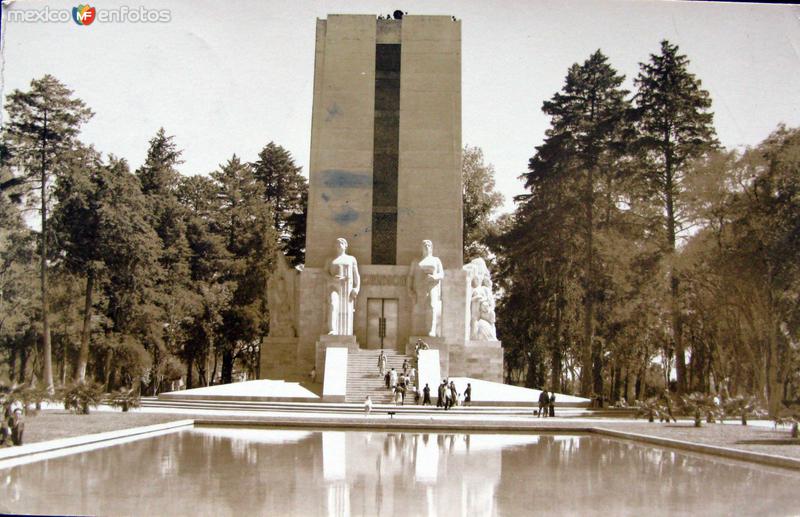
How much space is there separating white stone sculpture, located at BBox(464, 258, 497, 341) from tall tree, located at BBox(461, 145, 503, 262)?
1226 cm

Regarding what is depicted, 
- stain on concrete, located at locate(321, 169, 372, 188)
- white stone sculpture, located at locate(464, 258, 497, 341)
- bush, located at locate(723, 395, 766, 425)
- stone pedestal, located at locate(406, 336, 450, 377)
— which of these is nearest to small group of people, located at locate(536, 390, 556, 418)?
bush, located at locate(723, 395, 766, 425)

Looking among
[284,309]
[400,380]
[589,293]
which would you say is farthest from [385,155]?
[589,293]

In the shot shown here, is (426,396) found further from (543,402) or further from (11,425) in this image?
(11,425)

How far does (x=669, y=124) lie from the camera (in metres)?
37.1

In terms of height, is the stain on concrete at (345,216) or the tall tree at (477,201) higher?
the tall tree at (477,201)

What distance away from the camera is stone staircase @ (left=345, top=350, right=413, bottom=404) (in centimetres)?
2684

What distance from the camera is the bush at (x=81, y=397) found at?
21203 millimetres

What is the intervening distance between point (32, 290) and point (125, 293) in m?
5.97

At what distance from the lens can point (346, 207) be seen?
108 ft

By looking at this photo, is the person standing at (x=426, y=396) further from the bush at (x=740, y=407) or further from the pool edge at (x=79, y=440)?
the pool edge at (x=79, y=440)

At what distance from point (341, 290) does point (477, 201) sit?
1838cm

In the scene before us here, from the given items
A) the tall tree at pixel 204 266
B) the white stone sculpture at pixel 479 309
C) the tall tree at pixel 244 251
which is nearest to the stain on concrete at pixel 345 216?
the white stone sculpture at pixel 479 309

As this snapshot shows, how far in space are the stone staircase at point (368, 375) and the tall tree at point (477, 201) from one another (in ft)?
55.8

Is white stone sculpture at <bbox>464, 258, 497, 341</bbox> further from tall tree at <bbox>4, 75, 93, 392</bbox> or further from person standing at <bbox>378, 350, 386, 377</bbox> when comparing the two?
tall tree at <bbox>4, 75, 93, 392</bbox>
